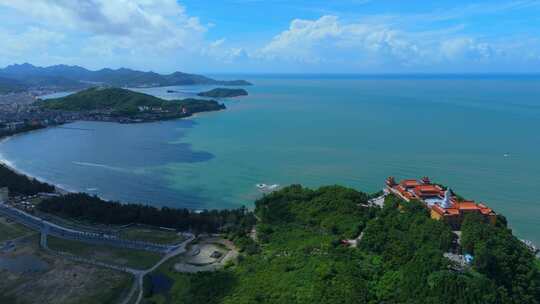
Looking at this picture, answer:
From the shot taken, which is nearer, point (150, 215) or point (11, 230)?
point (11, 230)

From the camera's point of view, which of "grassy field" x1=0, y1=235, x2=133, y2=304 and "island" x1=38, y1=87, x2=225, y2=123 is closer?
"grassy field" x1=0, y1=235, x2=133, y2=304

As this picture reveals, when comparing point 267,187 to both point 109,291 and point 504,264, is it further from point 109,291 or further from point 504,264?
point 504,264

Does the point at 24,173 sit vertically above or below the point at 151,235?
above

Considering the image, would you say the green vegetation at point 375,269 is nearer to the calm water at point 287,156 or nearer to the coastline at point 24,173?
the calm water at point 287,156

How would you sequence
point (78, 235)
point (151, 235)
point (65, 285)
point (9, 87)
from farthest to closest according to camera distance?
point (9, 87) < point (151, 235) < point (78, 235) < point (65, 285)

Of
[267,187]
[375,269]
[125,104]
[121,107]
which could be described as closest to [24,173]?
[267,187]

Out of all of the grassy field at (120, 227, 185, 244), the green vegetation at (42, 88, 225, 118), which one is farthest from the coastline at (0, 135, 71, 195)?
the green vegetation at (42, 88, 225, 118)

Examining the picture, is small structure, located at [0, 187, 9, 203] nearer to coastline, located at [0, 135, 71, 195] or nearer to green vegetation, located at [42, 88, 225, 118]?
coastline, located at [0, 135, 71, 195]

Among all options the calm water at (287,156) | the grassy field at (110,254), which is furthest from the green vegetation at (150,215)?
the calm water at (287,156)
